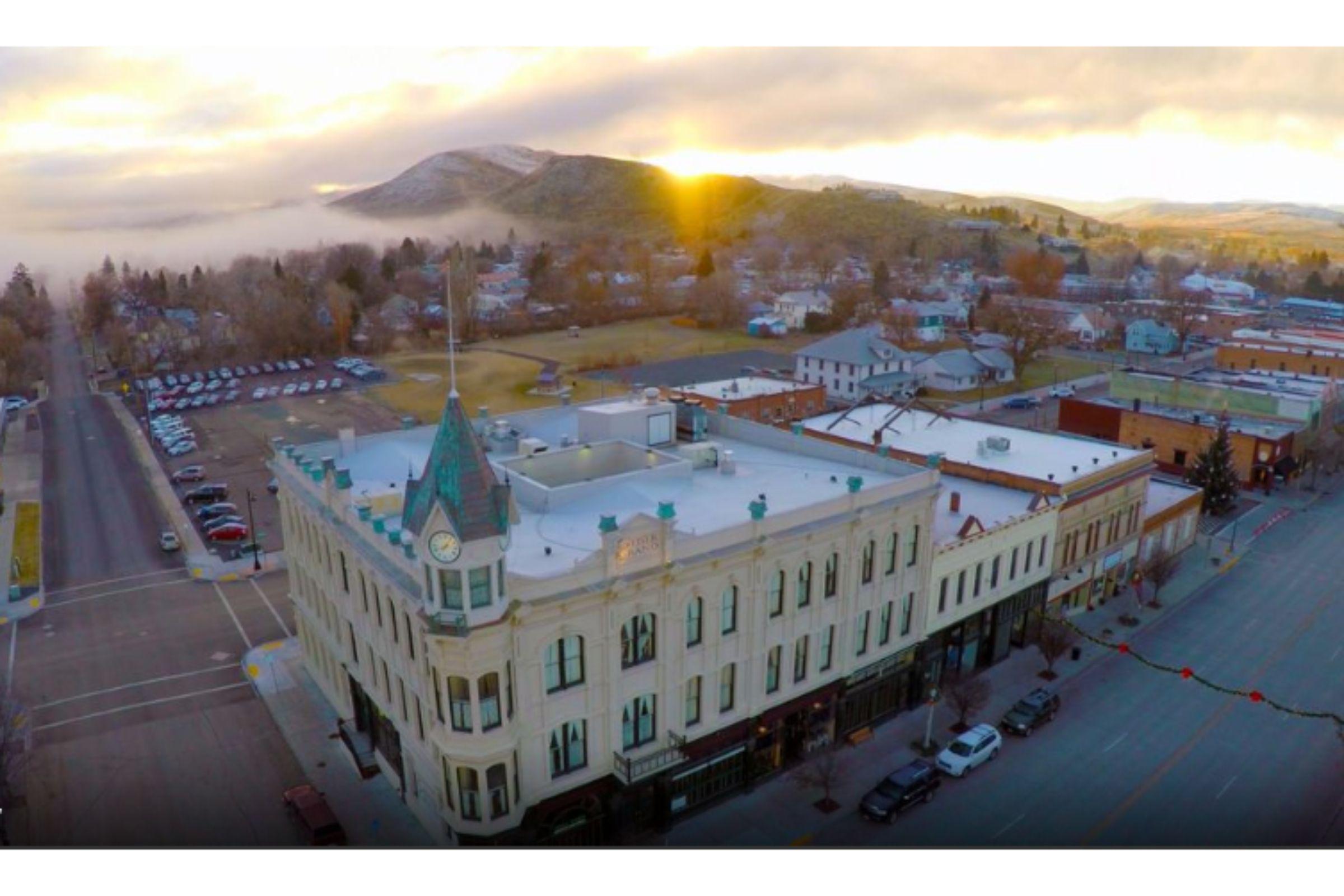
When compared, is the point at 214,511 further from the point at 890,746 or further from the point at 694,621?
the point at 890,746

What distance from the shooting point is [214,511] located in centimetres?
5375

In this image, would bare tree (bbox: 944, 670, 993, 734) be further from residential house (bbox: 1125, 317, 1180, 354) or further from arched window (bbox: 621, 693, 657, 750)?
residential house (bbox: 1125, 317, 1180, 354)

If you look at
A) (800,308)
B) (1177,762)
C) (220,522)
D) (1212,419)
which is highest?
(800,308)

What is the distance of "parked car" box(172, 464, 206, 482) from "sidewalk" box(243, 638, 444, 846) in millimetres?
29958

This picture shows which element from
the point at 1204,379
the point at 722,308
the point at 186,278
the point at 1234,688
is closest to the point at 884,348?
the point at 1204,379

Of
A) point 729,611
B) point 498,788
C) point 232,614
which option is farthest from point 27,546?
point 729,611

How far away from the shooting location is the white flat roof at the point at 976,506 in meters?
34.8

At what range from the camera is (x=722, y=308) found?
133875mm

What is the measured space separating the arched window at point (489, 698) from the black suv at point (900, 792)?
38.3 ft

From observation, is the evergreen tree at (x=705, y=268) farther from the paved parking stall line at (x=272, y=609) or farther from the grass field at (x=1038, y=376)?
the paved parking stall line at (x=272, y=609)

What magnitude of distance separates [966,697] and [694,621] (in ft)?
36.8

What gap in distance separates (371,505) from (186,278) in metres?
134

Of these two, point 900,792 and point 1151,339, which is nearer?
point 900,792

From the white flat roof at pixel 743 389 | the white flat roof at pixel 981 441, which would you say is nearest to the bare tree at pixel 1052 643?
the white flat roof at pixel 981 441
